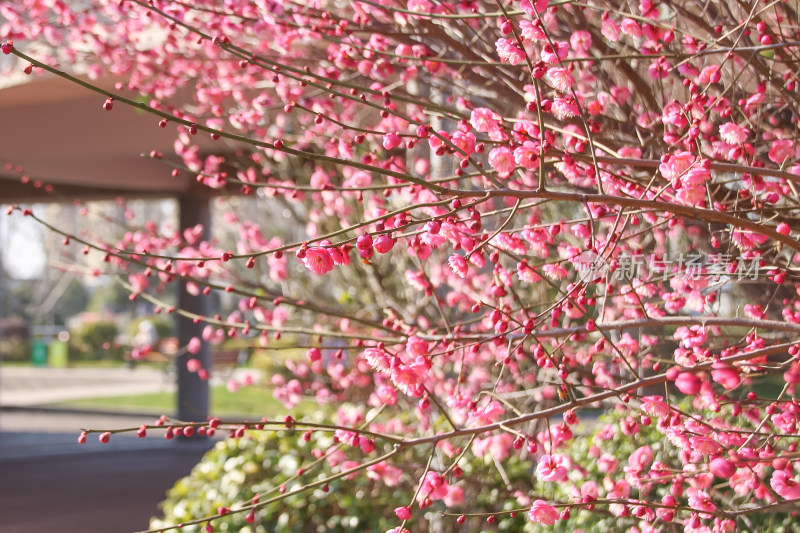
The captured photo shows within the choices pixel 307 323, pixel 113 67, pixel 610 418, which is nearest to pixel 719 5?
pixel 610 418

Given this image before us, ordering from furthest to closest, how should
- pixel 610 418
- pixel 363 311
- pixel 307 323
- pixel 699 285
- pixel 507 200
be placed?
1. pixel 307 323
2. pixel 363 311
3. pixel 610 418
4. pixel 507 200
5. pixel 699 285

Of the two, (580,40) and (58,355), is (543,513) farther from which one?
(58,355)

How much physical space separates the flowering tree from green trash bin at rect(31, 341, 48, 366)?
18666 mm

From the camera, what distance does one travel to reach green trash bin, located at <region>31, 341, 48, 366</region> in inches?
934

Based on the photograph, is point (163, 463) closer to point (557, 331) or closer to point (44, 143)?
point (44, 143)

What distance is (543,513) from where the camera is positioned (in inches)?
89.3

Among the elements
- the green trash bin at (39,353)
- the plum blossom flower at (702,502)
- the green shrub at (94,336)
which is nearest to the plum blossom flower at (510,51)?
the plum blossom flower at (702,502)

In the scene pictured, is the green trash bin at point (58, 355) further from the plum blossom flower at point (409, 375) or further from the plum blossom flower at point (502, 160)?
the plum blossom flower at point (502, 160)

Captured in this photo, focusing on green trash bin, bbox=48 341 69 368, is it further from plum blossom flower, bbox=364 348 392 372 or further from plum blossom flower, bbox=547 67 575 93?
plum blossom flower, bbox=547 67 575 93

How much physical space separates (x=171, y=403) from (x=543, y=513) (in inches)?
586

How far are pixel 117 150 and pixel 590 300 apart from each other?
7.22m

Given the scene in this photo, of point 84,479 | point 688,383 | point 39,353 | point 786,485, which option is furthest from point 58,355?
point 688,383

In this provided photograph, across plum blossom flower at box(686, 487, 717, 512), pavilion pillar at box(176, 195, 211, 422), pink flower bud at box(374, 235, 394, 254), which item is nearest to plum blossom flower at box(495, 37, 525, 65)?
pink flower bud at box(374, 235, 394, 254)

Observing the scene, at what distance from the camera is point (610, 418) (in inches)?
174
